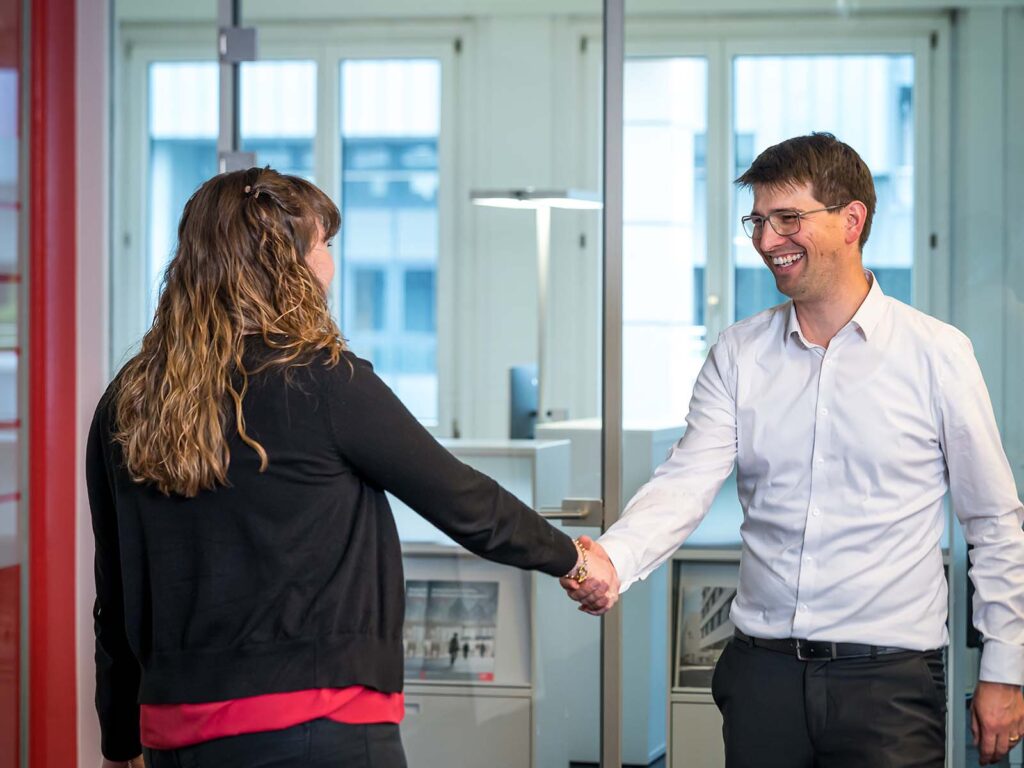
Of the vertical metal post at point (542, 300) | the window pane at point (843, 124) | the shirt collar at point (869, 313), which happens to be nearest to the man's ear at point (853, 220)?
the shirt collar at point (869, 313)

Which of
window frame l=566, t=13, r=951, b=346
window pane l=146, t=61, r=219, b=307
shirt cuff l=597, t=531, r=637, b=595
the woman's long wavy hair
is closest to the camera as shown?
the woman's long wavy hair

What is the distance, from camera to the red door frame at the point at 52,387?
3.32m

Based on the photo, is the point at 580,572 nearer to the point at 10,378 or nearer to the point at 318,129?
the point at 318,129

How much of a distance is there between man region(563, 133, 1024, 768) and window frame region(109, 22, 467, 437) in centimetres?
111

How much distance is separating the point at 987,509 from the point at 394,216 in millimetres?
1720

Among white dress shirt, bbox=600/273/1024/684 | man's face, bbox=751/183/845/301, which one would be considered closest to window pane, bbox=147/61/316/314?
man's face, bbox=751/183/845/301

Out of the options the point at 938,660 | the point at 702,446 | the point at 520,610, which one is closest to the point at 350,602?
the point at 702,446

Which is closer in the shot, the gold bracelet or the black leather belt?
the black leather belt

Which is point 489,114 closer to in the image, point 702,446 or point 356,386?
point 702,446

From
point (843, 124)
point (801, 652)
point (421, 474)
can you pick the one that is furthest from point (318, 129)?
point (801, 652)

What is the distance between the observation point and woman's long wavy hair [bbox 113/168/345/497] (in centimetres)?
161

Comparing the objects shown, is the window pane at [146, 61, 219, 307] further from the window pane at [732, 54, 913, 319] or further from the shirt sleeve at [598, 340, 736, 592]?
the shirt sleeve at [598, 340, 736, 592]

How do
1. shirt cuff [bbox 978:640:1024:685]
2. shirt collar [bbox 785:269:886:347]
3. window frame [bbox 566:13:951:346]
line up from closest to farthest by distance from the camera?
A: shirt cuff [bbox 978:640:1024:685] < shirt collar [bbox 785:269:886:347] < window frame [bbox 566:13:951:346]

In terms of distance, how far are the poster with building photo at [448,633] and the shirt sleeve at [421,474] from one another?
1.33 m
